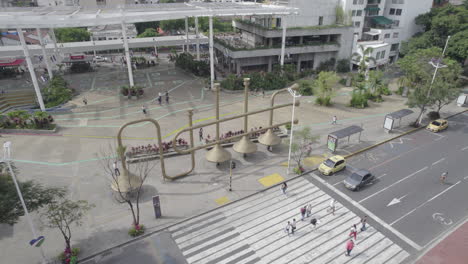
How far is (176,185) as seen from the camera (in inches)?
1115

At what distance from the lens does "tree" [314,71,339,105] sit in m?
46.1

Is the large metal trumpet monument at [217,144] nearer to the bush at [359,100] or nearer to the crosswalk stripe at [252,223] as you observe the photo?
the crosswalk stripe at [252,223]

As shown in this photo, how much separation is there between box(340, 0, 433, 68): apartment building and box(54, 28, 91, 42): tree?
7033 cm

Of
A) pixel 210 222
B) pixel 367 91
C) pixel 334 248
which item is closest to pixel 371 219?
pixel 334 248

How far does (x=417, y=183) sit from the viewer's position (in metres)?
29.1

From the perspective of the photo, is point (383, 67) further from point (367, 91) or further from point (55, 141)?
point (55, 141)

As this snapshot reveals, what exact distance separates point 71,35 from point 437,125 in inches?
3417

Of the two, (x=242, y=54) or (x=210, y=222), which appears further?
(x=242, y=54)

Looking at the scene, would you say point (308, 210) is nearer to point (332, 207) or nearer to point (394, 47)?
point (332, 207)

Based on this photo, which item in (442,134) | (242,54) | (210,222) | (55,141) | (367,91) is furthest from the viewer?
(242,54)

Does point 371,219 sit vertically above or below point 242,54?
below

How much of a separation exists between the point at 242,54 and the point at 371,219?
40726 millimetres

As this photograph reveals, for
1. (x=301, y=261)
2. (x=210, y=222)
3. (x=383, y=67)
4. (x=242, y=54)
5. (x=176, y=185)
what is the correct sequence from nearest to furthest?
1. (x=301, y=261)
2. (x=210, y=222)
3. (x=176, y=185)
4. (x=242, y=54)
5. (x=383, y=67)

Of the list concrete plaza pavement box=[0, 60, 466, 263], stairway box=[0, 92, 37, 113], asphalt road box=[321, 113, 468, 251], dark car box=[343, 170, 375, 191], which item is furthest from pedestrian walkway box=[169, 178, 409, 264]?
stairway box=[0, 92, 37, 113]
